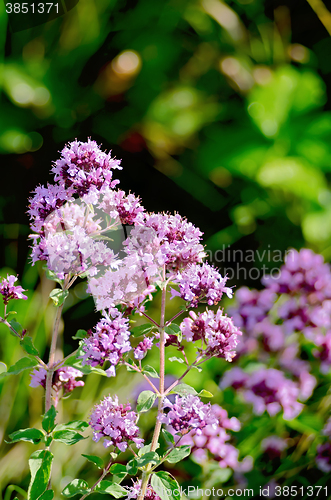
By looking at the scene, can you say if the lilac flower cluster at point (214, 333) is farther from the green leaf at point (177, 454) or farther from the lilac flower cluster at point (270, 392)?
the lilac flower cluster at point (270, 392)

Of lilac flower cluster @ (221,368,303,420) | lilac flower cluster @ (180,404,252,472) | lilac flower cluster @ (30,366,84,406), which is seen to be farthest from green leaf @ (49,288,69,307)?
lilac flower cluster @ (221,368,303,420)

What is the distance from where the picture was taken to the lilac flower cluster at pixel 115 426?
1.97 feet

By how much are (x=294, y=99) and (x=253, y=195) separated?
401 millimetres

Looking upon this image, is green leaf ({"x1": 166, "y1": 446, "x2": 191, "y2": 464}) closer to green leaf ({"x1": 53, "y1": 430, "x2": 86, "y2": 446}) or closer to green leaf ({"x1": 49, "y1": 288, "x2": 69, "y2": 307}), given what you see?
green leaf ({"x1": 53, "y1": 430, "x2": 86, "y2": 446})

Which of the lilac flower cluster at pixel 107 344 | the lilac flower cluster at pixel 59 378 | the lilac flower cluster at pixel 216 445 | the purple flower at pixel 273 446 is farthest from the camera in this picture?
the purple flower at pixel 273 446

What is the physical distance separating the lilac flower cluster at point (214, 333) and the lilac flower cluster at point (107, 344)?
11 cm

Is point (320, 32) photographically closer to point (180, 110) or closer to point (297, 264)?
point (180, 110)

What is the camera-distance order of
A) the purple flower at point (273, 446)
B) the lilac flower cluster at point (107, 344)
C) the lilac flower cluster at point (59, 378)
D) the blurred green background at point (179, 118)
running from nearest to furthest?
the lilac flower cluster at point (107, 344) → the lilac flower cluster at point (59, 378) → the purple flower at point (273, 446) → the blurred green background at point (179, 118)

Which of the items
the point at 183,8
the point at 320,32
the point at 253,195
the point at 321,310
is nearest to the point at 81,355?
the point at 321,310

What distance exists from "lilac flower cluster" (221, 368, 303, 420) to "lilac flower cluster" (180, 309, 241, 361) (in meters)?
0.46

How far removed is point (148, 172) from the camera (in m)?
1.76

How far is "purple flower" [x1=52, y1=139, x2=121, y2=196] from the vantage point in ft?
2.09

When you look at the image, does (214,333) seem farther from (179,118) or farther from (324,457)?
(179,118)

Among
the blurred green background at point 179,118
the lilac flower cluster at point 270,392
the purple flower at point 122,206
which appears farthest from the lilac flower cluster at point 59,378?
the blurred green background at point 179,118
